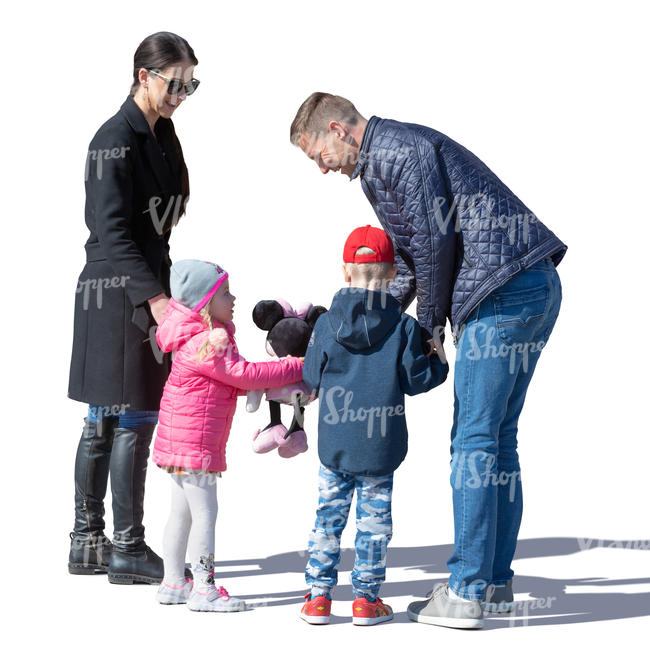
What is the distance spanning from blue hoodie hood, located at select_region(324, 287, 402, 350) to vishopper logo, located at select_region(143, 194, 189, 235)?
4.30ft

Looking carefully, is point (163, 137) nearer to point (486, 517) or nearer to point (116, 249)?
point (116, 249)

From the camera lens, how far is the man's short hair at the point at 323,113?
21.0 ft

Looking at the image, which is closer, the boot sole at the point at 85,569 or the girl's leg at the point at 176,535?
the girl's leg at the point at 176,535

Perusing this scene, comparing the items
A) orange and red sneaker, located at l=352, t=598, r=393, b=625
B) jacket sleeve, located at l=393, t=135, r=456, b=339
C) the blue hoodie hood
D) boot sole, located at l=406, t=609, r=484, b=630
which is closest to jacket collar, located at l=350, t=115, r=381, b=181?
jacket sleeve, located at l=393, t=135, r=456, b=339

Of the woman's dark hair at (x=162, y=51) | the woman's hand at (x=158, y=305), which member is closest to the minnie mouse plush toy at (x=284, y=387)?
the woman's hand at (x=158, y=305)

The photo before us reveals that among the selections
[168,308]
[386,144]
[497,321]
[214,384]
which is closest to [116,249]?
[168,308]

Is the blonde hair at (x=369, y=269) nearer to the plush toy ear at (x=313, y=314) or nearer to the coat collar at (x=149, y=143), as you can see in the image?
the plush toy ear at (x=313, y=314)

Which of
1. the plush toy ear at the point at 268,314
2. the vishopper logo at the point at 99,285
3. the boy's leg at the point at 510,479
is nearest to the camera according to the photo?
the boy's leg at the point at 510,479

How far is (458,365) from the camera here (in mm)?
6336

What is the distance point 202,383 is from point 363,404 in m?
0.83

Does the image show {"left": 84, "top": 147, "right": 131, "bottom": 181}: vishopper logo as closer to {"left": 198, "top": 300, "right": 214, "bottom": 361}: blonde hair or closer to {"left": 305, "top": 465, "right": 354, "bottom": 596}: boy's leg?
{"left": 198, "top": 300, "right": 214, "bottom": 361}: blonde hair

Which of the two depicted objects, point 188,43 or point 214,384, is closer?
point 214,384

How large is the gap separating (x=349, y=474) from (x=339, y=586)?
1016 mm

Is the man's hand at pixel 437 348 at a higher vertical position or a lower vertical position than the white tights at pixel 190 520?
higher
